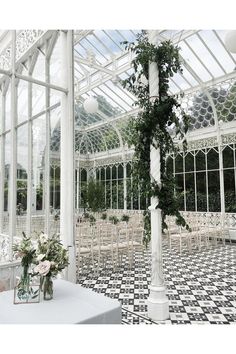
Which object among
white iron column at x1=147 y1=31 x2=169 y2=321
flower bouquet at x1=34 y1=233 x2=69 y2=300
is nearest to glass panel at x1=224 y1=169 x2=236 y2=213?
white iron column at x1=147 y1=31 x2=169 y2=321

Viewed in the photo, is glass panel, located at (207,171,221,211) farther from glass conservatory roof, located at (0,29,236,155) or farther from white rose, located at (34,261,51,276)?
white rose, located at (34,261,51,276)

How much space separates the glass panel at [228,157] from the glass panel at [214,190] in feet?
1.56

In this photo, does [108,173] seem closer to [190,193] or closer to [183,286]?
[190,193]

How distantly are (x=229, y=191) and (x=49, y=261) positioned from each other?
847 cm

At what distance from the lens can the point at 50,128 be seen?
169 inches

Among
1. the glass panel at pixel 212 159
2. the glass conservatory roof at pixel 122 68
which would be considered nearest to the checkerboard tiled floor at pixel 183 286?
the glass panel at pixel 212 159

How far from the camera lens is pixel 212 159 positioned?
10250 millimetres

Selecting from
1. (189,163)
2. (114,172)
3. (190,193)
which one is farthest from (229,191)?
(114,172)

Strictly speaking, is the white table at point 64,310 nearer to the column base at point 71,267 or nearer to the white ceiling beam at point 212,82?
the column base at point 71,267

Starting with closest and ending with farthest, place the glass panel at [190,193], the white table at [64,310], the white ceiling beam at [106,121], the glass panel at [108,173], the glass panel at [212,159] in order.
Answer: the white table at [64,310] < the glass panel at [212,159] < the glass panel at [190,193] < the white ceiling beam at [106,121] < the glass panel at [108,173]

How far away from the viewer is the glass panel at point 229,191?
378 inches

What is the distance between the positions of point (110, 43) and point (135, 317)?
29.2 ft

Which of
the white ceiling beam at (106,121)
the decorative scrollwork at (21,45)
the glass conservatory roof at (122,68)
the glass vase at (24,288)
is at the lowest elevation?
the glass vase at (24,288)

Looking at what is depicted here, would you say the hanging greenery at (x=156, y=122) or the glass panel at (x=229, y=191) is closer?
the hanging greenery at (x=156, y=122)
